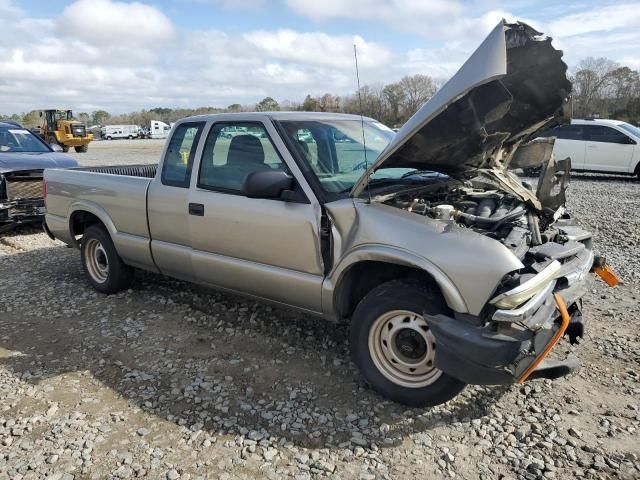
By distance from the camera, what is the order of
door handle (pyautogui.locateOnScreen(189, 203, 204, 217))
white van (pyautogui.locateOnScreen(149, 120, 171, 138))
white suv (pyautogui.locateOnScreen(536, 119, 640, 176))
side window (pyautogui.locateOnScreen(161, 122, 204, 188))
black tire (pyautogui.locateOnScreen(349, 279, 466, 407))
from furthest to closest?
white van (pyautogui.locateOnScreen(149, 120, 171, 138)) → white suv (pyautogui.locateOnScreen(536, 119, 640, 176)) → side window (pyautogui.locateOnScreen(161, 122, 204, 188)) → door handle (pyautogui.locateOnScreen(189, 203, 204, 217)) → black tire (pyautogui.locateOnScreen(349, 279, 466, 407))

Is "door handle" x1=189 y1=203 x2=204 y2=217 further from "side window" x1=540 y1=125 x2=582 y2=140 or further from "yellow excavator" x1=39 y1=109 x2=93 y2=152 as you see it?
"yellow excavator" x1=39 y1=109 x2=93 y2=152

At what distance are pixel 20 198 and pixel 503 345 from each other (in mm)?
8023

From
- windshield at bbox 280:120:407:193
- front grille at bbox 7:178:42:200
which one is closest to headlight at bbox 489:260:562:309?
windshield at bbox 280:120:407:193

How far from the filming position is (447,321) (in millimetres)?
2928

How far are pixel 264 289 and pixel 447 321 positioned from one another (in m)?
1.55

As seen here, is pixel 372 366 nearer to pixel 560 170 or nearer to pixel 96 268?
pixel 560 170

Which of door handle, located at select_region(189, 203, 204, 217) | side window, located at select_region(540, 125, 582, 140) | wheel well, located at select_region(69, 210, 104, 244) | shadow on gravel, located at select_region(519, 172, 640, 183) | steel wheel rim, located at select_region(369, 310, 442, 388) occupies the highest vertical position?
side window, located at select_region(540, 125, 582, 140)

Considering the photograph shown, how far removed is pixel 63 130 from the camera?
1300 inches

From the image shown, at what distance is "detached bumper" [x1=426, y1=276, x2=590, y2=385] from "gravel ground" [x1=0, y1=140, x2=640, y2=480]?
1.42 feet

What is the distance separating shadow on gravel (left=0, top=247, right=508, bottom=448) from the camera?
3.21 m

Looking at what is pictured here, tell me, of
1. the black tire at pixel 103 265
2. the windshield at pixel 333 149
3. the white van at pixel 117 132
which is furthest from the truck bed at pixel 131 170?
the white van at pixel 117 132

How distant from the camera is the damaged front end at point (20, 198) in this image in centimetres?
800

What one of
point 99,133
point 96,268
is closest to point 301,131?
point 96,268

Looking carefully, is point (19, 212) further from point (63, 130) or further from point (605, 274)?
point (63, 130)
